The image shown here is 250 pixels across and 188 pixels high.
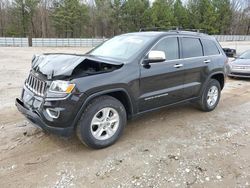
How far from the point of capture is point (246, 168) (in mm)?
3072

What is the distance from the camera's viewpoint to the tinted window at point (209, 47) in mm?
4953

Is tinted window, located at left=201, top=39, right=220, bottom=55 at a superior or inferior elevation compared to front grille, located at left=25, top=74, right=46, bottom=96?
superior

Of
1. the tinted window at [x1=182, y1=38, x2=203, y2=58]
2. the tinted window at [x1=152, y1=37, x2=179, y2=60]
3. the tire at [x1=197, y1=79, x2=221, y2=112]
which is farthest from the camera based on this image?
the tire at [x1=197, y1=79, x2=221, y2=112]

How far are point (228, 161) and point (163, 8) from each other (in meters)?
47.6

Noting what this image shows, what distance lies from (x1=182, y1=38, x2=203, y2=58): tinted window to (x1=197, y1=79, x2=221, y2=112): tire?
2.46ft

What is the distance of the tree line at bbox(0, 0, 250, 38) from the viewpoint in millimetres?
42041

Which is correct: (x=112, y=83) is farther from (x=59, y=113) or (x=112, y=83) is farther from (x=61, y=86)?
(x=59, y=113)

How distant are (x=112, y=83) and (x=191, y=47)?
215 centimetres

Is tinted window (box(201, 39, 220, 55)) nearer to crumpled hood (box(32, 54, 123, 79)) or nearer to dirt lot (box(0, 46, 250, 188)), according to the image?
dirt lot (box(0, 46, 250, 188))

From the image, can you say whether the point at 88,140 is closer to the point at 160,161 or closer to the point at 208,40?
the point at 160,161

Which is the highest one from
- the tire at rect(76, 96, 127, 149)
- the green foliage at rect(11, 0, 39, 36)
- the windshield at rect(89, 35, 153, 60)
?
the green foliage at rect(11, 0, 39, 36)

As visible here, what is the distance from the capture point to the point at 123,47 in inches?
162

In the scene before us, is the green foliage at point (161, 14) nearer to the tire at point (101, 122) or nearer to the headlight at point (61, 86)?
the tire at point (101, 122)

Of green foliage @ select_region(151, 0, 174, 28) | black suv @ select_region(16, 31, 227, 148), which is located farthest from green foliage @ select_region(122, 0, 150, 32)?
black suv @ select_region(16, 31, 227, 148)
